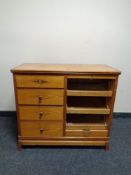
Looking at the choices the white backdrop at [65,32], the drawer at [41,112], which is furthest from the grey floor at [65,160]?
the white backdrop at [65,32]

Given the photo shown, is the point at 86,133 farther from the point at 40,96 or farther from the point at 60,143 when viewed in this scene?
the point at 40,96

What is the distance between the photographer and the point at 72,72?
139cm

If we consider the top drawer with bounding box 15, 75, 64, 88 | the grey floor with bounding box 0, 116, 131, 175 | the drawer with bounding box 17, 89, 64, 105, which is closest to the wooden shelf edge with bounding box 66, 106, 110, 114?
the drawer with bounding box 17, 89, 64, 105

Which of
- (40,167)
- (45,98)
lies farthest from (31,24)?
(40,167)

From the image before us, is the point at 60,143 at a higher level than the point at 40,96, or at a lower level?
lower

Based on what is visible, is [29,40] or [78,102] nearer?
[78,102]

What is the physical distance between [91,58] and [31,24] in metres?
0.81

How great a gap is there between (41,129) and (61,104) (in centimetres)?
32

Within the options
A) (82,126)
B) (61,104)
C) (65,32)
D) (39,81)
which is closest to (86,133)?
(82,126)

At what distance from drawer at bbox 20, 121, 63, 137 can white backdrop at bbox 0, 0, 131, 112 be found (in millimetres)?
769

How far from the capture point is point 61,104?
150cm

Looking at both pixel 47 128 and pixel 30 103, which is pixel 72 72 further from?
pixel 47 128

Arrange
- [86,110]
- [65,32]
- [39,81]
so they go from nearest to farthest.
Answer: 1. [39,81]
2. [86,110]
3. [65,32]

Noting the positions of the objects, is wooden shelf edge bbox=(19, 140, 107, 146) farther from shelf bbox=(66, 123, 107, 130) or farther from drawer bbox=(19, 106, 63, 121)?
drawer bbox=(19, 106, 63, 121)
